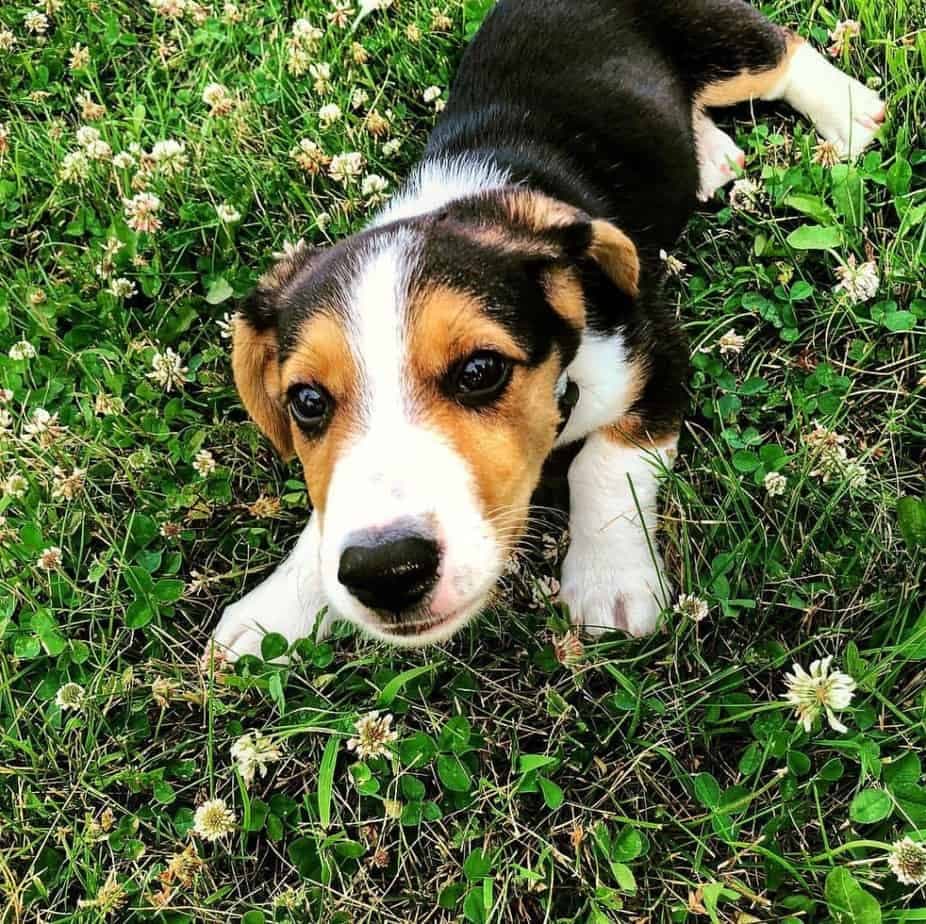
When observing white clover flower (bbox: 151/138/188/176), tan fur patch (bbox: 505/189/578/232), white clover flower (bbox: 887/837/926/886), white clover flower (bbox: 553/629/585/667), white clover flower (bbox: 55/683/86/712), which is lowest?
white clover flower (bbox: 55/683/86/712)

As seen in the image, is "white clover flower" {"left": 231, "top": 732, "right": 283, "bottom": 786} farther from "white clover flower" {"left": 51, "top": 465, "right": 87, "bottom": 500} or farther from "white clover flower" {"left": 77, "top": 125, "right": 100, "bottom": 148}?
"white clover flower" {"left": 77, "top": 125, "right": 100, "bottom": 148}

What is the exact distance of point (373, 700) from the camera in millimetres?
2768

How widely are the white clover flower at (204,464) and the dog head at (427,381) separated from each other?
421 mm

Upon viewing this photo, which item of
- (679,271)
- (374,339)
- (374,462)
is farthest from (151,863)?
(679,271)

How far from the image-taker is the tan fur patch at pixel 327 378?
2348mm

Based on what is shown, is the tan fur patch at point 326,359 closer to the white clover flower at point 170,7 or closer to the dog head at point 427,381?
the dog head at point 427,381

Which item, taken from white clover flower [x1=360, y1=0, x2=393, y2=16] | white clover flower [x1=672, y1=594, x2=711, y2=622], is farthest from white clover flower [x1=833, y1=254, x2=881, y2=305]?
white clover flower [x1=360, y1=0, x2=393, y2=16]

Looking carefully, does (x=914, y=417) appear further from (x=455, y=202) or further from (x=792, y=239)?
(x=455, y=202)

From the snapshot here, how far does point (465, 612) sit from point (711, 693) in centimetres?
78

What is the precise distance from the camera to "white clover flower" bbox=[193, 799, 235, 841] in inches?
100

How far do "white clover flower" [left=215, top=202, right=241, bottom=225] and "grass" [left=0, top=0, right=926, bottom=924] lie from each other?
0.21 feet

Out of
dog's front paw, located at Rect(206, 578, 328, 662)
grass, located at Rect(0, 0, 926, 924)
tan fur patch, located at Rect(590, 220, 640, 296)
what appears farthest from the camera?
→ dog's front paw, located at Rect(206, 578, 328, 662)

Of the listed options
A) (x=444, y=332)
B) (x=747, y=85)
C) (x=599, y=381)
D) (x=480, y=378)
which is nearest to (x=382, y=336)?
(x=444, y=332)

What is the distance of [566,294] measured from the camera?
2.70 m
